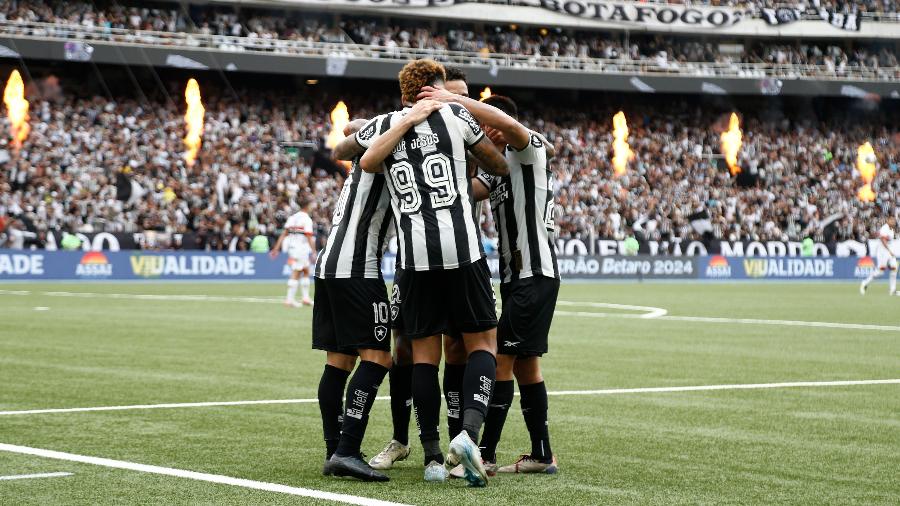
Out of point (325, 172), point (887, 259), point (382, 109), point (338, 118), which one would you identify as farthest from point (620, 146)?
point (887, 259)

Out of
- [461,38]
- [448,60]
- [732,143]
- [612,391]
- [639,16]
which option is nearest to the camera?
[612,391]

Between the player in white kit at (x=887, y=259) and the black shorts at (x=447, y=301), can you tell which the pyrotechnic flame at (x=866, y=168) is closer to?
the player in white kit at (x=887, y=259)

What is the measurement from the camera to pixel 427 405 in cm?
721

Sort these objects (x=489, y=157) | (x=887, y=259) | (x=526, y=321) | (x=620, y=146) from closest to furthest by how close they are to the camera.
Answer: (x=489, y=157), (x=526, y=321), (x=887, y=259), (x=620, y=146)

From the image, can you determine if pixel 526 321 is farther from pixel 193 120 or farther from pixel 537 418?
pixel 193 120

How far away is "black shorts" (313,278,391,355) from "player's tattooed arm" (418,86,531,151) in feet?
3.64

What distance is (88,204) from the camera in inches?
1555

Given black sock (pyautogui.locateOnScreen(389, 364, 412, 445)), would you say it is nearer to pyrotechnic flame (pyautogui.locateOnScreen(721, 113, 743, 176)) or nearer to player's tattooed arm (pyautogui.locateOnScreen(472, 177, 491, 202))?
player's tattooed arm (pyautogui.locateOnScreen(472, 177, 491, 202))

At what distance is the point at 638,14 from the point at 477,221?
5451 centimetres

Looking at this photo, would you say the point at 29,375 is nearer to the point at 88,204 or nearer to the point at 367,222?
the point at 367,222

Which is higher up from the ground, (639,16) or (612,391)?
(639,16)

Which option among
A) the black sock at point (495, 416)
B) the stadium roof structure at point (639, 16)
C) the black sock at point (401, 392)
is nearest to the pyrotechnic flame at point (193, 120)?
the stadium roof structure at point (639, 16)

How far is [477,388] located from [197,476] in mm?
1584

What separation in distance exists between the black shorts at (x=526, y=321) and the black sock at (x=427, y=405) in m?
0.51
